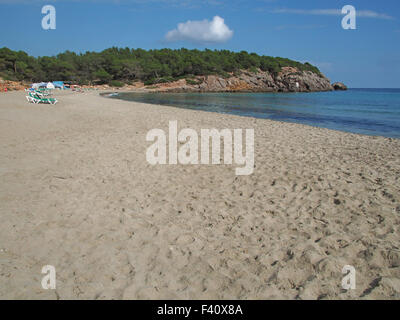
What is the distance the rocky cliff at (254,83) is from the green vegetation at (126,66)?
10.5ft

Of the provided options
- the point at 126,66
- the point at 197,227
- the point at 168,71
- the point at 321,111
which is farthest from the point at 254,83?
the point at 197,227

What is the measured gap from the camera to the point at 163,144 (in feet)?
29.9

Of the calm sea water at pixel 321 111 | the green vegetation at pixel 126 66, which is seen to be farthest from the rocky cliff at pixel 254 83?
the calm sea water at pixel 321 111

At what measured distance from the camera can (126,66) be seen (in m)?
78.9

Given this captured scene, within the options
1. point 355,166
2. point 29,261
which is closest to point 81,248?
point 29,261

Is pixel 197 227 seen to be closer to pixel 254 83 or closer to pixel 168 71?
pixel 168 71

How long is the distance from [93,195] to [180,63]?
3485 inches

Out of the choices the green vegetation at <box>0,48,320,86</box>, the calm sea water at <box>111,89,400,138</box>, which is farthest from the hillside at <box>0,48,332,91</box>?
the calm sea water at <box>111,89,400,138</box>

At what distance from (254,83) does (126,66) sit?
136 ft

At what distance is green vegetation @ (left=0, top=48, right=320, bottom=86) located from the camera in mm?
65938

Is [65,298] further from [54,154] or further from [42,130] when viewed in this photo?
[42,130]

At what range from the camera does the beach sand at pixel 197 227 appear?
9.99ft

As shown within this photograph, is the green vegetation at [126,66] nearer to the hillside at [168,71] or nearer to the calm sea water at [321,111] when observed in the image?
the hillside at [168,71]

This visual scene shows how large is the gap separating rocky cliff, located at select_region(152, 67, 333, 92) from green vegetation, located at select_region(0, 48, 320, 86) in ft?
10.5
